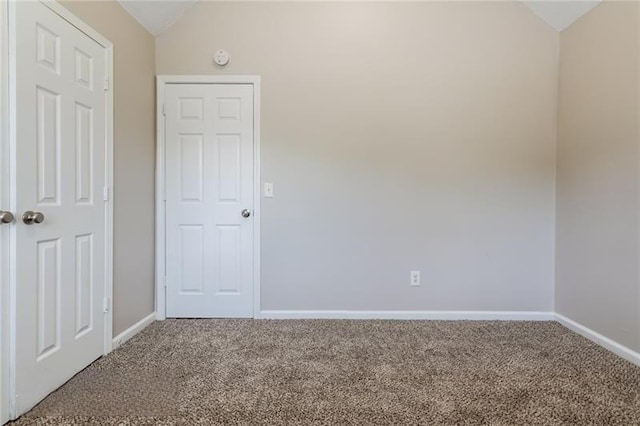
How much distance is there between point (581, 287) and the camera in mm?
2445

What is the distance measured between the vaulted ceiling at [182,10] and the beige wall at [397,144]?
7 cm

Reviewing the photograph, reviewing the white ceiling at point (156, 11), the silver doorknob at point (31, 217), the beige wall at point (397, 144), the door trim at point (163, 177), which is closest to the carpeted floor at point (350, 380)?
the door trim at point (163, 177)

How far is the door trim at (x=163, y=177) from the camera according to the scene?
2.69 metres

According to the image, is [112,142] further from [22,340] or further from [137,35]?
[22,340]

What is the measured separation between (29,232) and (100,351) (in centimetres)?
91

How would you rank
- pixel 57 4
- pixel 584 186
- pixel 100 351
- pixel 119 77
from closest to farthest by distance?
pixel 57 4 < pixel 100 351 < pixel 119 77 < pixel 584 186

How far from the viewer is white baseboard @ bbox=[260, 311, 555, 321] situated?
273 centimetres

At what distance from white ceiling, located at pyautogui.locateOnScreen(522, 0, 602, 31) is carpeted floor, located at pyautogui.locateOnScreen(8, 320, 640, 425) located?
233cm

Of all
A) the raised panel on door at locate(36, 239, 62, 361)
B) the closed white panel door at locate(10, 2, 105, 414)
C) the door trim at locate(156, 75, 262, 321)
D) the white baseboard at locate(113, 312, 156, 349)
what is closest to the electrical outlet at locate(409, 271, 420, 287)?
A: the door trim at locate(156, 75, 262, 321)

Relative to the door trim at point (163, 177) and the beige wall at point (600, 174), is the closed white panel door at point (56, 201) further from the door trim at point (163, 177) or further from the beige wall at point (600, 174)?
the beige wall at point (600, 174)

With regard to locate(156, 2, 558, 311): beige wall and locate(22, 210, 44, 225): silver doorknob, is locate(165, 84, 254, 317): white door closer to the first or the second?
locate(156, 2, 558, 311): beige wall

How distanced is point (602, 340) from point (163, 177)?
133 inches

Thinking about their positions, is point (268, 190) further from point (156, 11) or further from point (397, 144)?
point (156, 11)

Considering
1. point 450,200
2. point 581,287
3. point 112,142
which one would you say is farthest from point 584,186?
point 112,142
